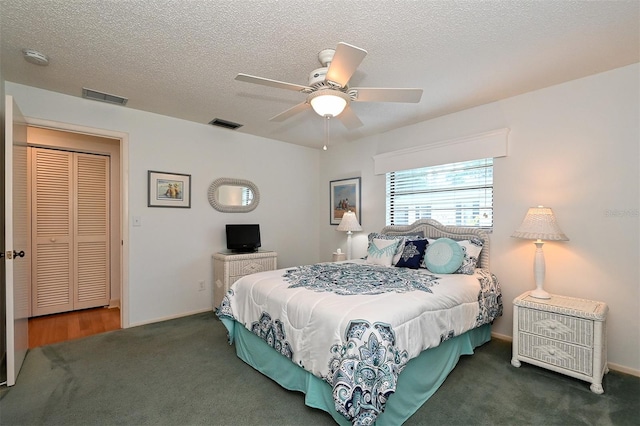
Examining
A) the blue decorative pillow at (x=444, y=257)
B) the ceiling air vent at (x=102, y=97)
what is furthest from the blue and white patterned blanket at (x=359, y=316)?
the ceiling air vent at (x=102, y=97)

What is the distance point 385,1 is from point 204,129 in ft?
9.46

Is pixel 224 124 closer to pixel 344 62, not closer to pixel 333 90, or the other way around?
pixel 333 90

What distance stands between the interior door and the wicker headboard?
11.5 feet

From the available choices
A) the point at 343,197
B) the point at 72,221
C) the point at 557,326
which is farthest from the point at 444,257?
the point at 72,221

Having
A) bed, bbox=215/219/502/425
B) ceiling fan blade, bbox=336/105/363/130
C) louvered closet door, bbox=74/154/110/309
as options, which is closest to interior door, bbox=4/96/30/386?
bed, bbox=215/219/502/425

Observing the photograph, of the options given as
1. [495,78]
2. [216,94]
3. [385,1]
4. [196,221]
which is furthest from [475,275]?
[196,221]

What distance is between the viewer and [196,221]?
150 inches

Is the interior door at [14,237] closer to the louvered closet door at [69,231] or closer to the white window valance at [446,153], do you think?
the louvered closet door at [69,231]

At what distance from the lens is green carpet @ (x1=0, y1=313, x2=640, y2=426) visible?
179 centimetres

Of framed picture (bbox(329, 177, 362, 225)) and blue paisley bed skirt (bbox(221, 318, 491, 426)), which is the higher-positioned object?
framed picture (bbox(329, 177, 362, 225))

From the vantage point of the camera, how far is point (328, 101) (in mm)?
2002

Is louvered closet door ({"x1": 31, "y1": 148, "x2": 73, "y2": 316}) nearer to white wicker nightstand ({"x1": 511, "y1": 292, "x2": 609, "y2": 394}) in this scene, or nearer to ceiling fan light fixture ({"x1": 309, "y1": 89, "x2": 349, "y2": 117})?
ceiling fan light fixture ({"x1": 309, "y1": 89, "x2": 349, "y2": 117})

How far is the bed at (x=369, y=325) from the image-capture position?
1526mm

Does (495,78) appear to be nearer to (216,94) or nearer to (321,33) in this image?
(321,33)
